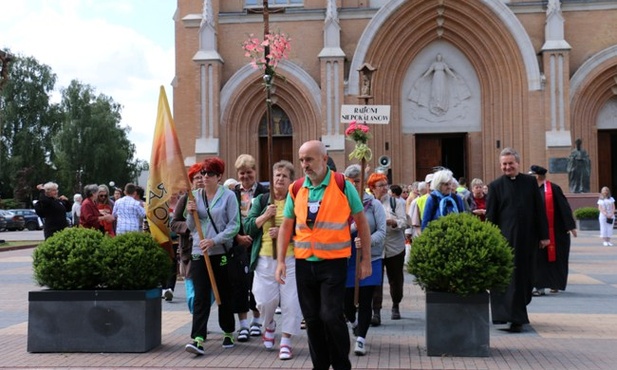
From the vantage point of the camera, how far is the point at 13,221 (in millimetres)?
49969

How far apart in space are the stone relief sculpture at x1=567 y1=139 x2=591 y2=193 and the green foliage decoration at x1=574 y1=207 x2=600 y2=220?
1007 millimetres

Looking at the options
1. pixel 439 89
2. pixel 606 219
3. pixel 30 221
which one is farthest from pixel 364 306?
pixel 30 221

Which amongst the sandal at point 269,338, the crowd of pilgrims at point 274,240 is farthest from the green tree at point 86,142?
the sandal at point 269,338

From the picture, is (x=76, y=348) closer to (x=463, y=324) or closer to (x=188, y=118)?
(x=463, y=324)

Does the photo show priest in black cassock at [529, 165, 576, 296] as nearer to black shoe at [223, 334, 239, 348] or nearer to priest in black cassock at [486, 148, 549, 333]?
priest in black cassock at [486, 148, 549, 333]

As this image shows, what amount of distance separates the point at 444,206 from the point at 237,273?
10.3ft

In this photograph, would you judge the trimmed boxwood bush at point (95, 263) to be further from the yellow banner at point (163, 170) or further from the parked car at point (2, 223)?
the parked car at point (2, 223)

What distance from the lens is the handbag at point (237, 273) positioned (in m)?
8.86

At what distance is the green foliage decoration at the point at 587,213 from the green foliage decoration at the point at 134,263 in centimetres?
2482

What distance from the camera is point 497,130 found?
33344mm

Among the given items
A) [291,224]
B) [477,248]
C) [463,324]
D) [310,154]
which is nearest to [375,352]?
[463,324]

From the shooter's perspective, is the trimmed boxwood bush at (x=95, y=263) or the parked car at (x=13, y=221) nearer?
the trimmed boxwood bush at (x=95, y=263)

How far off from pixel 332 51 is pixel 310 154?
25.5m

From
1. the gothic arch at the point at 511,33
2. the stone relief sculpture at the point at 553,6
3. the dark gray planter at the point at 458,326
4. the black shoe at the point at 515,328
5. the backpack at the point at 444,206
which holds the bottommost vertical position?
the black shoe at the point at 515,328
